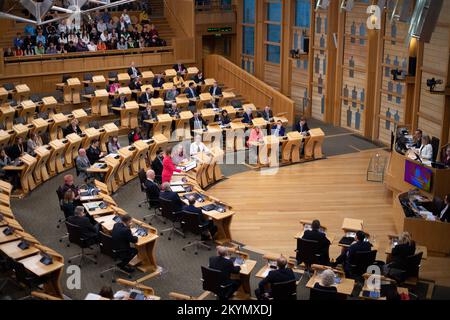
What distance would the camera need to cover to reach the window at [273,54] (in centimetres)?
2628

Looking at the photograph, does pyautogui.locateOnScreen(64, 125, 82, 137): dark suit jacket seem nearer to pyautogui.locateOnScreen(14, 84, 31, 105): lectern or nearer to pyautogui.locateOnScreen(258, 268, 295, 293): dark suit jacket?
pyautogui.locateOnScreen(14, 84, 31, 105): lectern

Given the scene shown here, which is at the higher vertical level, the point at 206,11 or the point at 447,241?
the point at 206,11

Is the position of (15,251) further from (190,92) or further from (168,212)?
(190,92)

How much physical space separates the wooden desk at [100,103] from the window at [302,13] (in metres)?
7.74

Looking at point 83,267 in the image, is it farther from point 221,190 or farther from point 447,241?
point 447,241

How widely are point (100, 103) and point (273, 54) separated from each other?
7.80m

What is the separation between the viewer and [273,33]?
26.3 m

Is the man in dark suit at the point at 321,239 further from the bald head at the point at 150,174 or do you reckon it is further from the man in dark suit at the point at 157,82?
the man in dark suit at the point at 157,82

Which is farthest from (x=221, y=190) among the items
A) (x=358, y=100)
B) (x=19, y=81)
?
(x=19, y=81)

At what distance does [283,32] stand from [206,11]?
143 inches

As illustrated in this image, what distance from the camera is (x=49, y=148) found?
17.2 metres

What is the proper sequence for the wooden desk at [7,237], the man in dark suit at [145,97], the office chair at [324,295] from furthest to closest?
the man in dark suit at [145,97]
the wooden desk at [7,237]
the office chair at [324,295]

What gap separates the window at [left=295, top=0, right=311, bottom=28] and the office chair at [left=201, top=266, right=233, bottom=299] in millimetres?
15606

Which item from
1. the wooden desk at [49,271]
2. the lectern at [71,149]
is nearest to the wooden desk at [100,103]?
the lectern at [71,149]
